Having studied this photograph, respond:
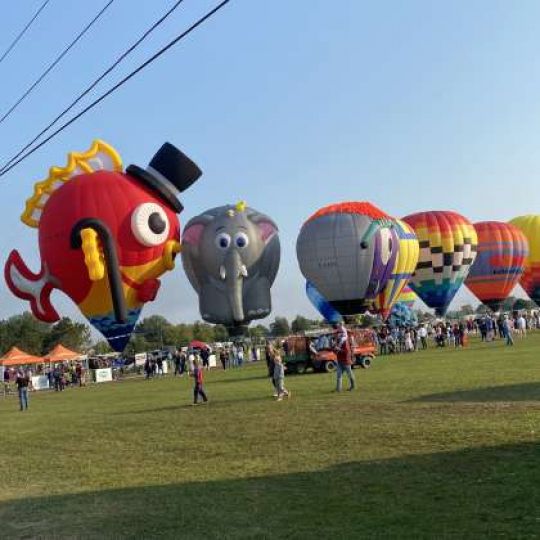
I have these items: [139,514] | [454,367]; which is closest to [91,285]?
[454,367]

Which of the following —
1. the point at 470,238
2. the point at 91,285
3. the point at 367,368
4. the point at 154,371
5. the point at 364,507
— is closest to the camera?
the point at 364,507

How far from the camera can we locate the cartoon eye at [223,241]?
43.9m

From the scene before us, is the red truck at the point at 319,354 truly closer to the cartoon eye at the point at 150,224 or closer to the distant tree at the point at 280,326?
the cartoon eye at the point at 150,224

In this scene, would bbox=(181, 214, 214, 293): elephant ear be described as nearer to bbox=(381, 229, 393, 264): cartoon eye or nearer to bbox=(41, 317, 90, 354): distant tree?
bbox=(381, 229, 393, 264): cartoon eye

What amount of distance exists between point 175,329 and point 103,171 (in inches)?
4420

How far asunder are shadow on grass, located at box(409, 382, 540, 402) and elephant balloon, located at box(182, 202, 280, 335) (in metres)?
27.0

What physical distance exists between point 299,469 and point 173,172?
88.5 ft

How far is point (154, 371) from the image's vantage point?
4978 cm

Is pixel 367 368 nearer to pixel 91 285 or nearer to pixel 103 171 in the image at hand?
pixel 91 285

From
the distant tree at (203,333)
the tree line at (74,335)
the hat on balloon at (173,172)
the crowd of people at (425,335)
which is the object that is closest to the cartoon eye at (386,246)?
the crowd of people at (425,335)

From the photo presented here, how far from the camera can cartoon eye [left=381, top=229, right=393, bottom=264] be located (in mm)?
44906

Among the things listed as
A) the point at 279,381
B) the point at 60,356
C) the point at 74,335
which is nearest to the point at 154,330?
the point at 74,335

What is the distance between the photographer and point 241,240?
43781mm

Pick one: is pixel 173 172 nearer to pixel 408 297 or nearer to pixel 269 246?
pixel 269 246
